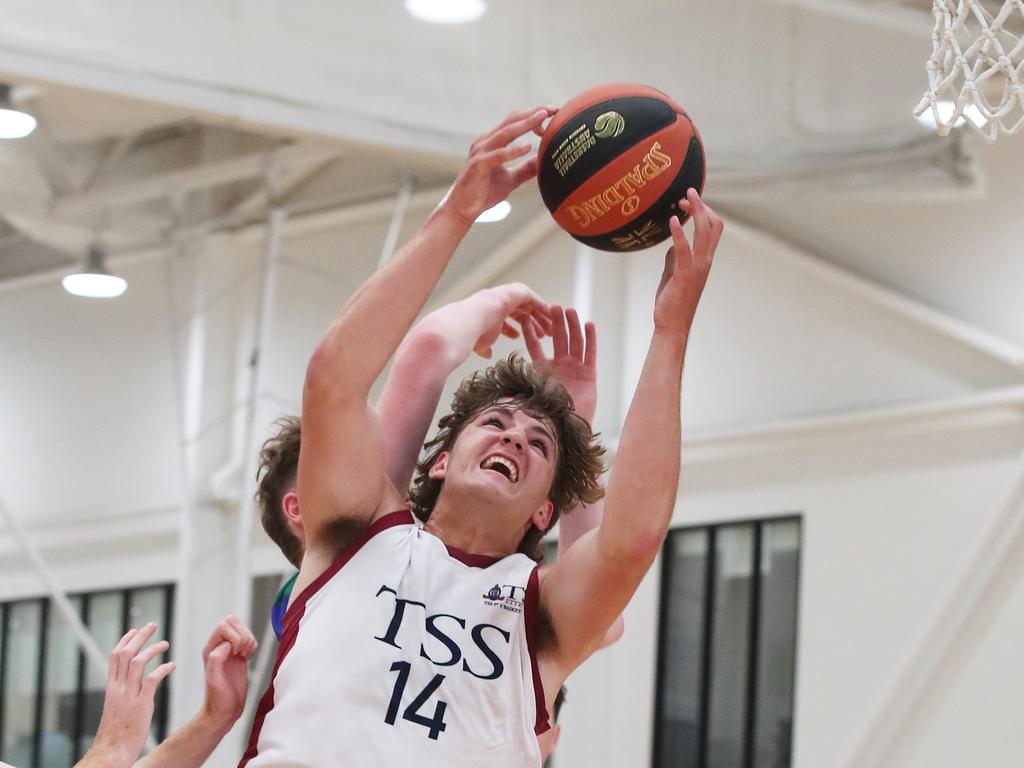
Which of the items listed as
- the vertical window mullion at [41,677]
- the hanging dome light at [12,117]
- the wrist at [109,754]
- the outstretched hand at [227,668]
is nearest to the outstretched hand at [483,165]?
the outstretched hand at [227,668]

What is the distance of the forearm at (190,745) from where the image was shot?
12.1 ft

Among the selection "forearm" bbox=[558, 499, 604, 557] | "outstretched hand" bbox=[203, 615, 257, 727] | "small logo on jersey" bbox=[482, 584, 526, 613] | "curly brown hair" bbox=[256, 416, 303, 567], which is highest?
"curly brown hair" bbox=[256, 416, 303, 567]

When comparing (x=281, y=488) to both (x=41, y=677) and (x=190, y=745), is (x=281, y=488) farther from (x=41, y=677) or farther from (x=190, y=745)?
(x=41, y=677)

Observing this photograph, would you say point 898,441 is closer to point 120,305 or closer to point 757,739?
point 757,739

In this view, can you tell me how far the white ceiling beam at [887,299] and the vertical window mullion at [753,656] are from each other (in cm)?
184

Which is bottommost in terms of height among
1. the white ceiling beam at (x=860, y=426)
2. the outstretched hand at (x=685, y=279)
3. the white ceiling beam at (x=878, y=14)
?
the outstretched hand at (x=685, y=279)

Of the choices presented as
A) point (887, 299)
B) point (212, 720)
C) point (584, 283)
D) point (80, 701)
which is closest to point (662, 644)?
point (584, 283)

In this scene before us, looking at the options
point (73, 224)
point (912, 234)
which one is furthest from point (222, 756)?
point (912, 234)

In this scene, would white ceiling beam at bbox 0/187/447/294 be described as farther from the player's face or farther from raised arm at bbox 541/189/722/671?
raised arm at bbox 541/189/722/671

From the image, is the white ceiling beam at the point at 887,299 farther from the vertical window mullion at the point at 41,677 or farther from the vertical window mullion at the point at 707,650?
the vertical window mullion at the point at 41,677

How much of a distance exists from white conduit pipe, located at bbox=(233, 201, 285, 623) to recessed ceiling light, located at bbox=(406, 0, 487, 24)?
150 inches

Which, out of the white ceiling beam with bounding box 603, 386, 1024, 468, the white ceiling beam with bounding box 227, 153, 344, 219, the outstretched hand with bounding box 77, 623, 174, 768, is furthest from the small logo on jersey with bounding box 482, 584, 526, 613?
the white ceiling beam with bounding box 227, 153, 344, 219

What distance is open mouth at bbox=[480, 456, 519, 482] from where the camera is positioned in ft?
11.9

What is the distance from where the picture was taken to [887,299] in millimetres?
11117
